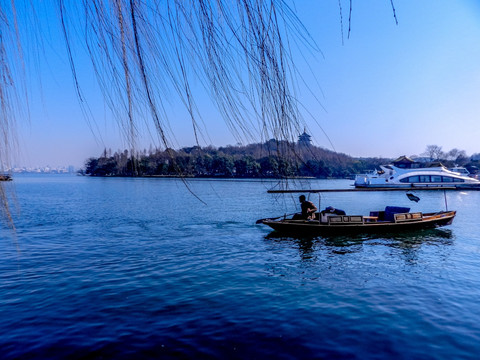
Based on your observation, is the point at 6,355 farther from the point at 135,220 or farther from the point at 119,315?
the point at 135,220

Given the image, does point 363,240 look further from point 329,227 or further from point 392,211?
point 392,211

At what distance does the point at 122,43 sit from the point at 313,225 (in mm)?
18557

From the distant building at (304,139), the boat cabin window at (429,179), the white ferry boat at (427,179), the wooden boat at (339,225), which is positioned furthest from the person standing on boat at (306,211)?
the boat cabin window at (429,179)

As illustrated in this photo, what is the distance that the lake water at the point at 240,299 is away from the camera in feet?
23.0

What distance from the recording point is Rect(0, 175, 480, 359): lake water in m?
7.00

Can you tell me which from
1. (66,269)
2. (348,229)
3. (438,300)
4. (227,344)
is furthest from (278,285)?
(348,229)

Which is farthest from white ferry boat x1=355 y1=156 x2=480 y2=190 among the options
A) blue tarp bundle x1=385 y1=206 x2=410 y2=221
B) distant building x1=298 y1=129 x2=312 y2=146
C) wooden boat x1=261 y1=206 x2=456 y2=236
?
distant building x1=298 y1=129 x2=312 y2=146

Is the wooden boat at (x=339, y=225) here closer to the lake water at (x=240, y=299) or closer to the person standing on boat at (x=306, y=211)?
the person standing on boat at (x=306, y=211)

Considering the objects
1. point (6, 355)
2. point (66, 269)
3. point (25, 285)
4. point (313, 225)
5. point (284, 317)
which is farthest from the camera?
point (313, 225)

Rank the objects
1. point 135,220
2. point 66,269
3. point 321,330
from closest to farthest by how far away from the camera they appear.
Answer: point 321,330
point 66,269
point 135,220

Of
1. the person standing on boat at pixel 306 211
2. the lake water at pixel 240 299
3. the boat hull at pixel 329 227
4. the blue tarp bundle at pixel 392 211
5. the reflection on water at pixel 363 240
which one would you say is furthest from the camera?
the blue tarp bundle at pixel 392 211

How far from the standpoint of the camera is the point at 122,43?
1.75 m

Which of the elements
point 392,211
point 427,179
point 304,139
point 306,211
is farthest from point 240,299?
point 427,179

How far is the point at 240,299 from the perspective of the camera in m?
9.64
